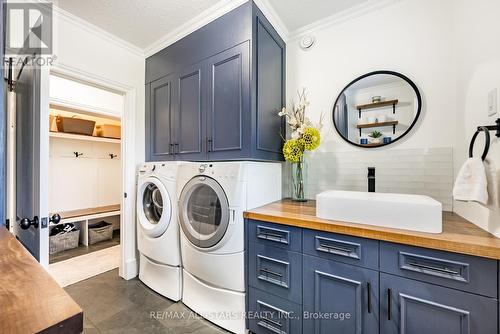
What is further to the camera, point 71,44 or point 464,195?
point 71,44

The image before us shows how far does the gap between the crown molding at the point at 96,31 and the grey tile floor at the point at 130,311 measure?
2423 mm

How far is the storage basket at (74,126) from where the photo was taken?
2771mm

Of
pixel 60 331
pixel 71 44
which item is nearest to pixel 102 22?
pixel 71 44

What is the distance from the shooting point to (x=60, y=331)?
1.12 ft

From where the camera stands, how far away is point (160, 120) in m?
2.17

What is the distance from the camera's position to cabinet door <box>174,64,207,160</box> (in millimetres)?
1815

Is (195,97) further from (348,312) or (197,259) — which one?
(348,312)

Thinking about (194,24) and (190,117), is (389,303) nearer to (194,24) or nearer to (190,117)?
(190,117)

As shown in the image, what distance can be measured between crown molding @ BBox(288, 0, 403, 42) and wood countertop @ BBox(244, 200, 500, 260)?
1626 mm

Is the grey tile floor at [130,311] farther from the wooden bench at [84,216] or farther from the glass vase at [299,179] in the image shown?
the glass vase at [299,179]

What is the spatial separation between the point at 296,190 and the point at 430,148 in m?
0.99

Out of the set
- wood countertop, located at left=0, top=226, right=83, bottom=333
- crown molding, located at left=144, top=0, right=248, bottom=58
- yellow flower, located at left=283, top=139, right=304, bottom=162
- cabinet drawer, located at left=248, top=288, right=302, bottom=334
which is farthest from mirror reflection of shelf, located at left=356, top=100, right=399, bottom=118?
wood countertop, located at left=0, top=226, right=83, bottom=333

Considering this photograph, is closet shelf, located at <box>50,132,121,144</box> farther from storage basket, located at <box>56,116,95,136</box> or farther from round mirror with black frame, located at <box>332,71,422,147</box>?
round mirror with black frame, located at <box>332,71,422,147</box>

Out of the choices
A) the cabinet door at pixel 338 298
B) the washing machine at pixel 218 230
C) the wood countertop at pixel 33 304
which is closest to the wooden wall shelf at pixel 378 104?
the washing machine at pixel 218 230
